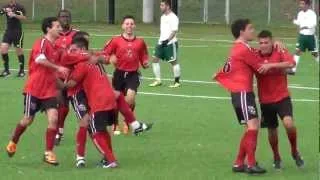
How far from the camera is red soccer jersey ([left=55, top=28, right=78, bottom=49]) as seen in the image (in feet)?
39.2

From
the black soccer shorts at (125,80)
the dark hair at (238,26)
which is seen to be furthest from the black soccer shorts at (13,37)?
the dark hair at (238,26)

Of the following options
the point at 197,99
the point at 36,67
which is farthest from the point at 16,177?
the point at 197,99

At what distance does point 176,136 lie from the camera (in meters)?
13.3

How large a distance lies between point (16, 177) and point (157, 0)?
43.9 meters

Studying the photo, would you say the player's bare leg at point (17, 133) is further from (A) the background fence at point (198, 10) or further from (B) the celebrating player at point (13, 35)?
(A) the background fence at point (198, 10)

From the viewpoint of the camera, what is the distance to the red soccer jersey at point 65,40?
11953 millimetres

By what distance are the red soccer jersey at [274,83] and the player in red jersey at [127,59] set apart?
3.56 m

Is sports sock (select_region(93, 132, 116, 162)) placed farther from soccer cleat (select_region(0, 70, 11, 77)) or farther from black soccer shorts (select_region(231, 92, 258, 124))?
soccer cleat (select_region(0, 70, 11, 77))

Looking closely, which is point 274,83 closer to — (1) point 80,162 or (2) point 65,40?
(1) point 80,162

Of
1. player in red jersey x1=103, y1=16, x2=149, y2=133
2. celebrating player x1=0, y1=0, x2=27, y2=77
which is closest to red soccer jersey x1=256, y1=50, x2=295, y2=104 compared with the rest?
player in red jersey x1=103, y1=16, x2=149, y2=133

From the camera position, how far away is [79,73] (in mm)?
10742

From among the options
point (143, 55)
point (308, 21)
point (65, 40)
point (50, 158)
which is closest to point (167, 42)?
point (308, 21)

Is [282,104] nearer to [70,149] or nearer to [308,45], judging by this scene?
[70,149]

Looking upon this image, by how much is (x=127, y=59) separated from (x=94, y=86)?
122 inches
